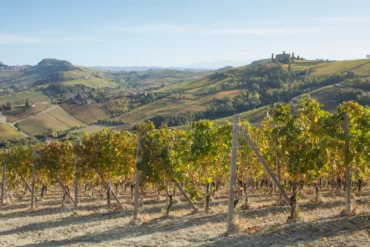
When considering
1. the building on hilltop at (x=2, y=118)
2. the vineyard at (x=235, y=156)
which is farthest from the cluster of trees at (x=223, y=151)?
the building on hilltop at (x=2, y=118)

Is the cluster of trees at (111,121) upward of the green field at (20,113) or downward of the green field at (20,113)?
downward

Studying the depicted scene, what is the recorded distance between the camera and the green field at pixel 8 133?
138925 millimetres

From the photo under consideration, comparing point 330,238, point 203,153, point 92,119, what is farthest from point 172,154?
point 92,119

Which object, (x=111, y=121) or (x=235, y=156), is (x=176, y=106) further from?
(x=235, y=156)

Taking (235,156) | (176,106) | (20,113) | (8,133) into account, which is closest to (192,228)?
(235,156)

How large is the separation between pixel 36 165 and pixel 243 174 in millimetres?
13825

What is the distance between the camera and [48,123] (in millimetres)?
167125

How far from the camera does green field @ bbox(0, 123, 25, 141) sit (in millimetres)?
138925

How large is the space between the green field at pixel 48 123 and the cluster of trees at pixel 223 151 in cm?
13963

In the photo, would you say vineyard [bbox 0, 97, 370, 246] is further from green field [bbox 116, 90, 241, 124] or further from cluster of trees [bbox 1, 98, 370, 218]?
green field [bbox 116, 90, 241, 124]

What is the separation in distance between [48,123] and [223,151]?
161887mm

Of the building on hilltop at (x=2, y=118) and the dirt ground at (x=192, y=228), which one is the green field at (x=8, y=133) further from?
the dirt ground at (x=192, y=228)

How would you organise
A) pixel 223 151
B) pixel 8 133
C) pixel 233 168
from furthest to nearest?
1. pixel 8 133
2. pixel 223 151
3. pixel 233 168

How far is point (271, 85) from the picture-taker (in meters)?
191
